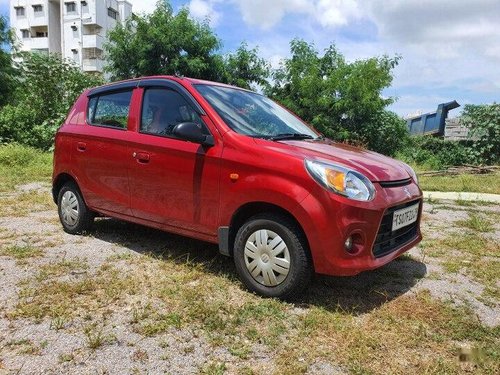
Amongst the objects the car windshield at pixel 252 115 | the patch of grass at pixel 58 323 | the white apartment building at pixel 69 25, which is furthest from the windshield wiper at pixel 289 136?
the white apartment building at pixel 69 25

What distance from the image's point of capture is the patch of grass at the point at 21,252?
4.30 m

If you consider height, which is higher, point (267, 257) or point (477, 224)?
point (267, 257)

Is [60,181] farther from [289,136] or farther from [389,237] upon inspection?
[389,237]

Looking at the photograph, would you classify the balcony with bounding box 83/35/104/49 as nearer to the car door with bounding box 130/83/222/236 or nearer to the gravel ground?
the gravel ground

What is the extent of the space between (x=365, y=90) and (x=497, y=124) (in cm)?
453

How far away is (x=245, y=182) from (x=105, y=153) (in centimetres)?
183

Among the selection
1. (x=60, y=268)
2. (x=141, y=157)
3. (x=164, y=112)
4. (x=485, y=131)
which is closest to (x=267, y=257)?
(x=141, y=157)

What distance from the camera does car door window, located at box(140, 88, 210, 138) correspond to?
157 inches

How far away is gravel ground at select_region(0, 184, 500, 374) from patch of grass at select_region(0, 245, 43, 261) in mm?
70

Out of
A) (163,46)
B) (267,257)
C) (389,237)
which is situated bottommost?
(267,257)

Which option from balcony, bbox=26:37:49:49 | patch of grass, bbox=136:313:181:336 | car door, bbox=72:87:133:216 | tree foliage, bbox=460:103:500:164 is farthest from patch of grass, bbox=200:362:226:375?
balcony, bbox=26:37:49:49

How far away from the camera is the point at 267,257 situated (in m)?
3.33

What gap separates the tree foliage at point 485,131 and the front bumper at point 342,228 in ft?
43.7

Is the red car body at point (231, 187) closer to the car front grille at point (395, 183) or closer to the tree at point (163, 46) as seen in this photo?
the car front grille at point (395, 183)
